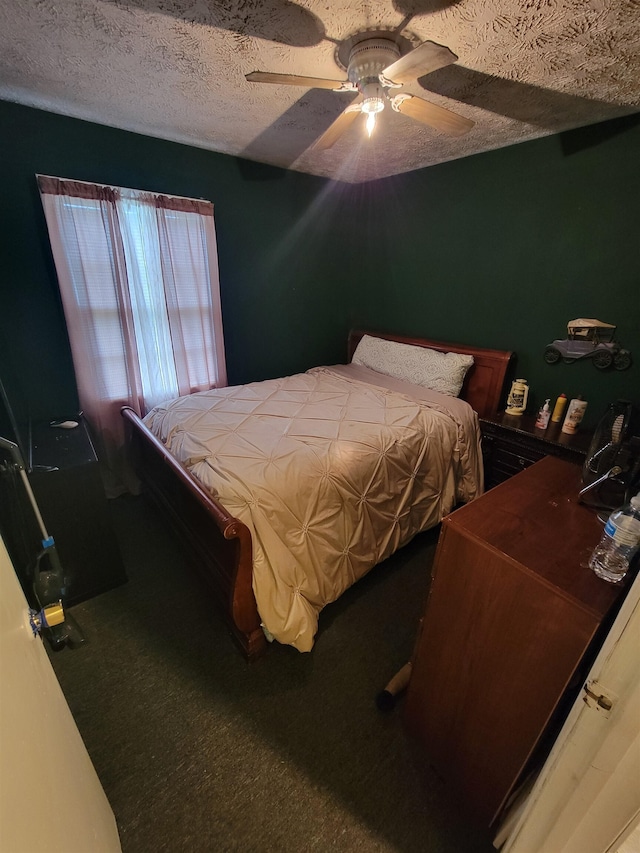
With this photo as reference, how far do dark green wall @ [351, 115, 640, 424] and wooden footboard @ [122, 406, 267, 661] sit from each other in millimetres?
2353

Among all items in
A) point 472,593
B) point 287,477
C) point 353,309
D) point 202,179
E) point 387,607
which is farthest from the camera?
point 353,309

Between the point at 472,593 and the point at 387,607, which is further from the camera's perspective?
the point at 387,607

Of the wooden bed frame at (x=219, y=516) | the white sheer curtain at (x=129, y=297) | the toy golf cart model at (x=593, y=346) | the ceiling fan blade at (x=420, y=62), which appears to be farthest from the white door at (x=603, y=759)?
the white sheer curtain at (x=129, y=297)

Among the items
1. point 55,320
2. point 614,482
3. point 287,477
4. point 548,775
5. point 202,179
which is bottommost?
point 548,775

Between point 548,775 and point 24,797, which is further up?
point 24,797

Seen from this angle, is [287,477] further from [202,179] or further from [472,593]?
A: [202,179]

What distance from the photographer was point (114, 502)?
2.68 meters

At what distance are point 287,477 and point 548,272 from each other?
7.37 ft

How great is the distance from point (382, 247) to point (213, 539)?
3045 millimetres

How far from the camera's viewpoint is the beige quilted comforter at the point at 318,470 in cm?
153

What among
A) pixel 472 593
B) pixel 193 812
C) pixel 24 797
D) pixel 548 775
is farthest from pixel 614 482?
pixel 193 812

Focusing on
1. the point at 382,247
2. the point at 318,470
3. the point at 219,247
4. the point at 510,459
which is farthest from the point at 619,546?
the point at 382,247

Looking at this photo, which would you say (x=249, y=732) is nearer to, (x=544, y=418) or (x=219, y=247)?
(x=544, y=418)

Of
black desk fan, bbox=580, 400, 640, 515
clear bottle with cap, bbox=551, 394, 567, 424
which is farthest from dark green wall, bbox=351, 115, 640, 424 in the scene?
black desk fan, bbox=580, 400, 640, 515
